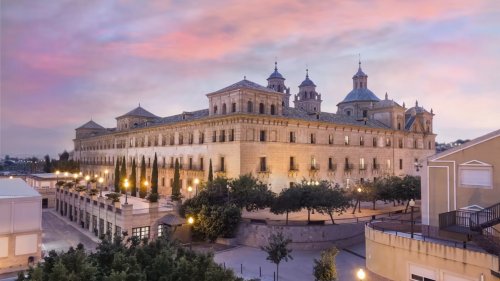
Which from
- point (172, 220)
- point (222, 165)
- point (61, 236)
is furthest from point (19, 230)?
point (222, 165)

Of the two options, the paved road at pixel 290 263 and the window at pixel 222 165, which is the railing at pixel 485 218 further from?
the window at pixel 222 165

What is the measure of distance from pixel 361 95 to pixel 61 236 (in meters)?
51.4

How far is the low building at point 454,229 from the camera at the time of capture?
16.9 metres

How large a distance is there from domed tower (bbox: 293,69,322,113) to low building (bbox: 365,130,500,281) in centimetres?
5353

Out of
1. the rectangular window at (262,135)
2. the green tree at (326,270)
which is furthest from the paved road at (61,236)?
the rectangular window at (262,135)

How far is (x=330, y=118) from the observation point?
50.9 meters

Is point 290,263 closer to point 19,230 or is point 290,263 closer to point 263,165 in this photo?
point 263,165

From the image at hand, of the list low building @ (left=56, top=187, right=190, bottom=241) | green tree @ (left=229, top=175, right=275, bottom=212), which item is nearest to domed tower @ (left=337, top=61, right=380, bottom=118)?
green tree @ (left=229, top=175, right=275, bottom=212)

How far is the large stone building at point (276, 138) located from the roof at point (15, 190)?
58.9 feet

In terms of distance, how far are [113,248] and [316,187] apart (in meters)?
20.8

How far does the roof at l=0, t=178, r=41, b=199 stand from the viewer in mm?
27406

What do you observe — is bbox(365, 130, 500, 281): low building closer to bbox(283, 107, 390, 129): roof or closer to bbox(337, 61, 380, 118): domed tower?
bbox(283, 107, 390, 129): roof

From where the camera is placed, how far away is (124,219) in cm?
2986

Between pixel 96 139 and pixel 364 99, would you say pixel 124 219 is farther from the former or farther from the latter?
pixel 96 139
